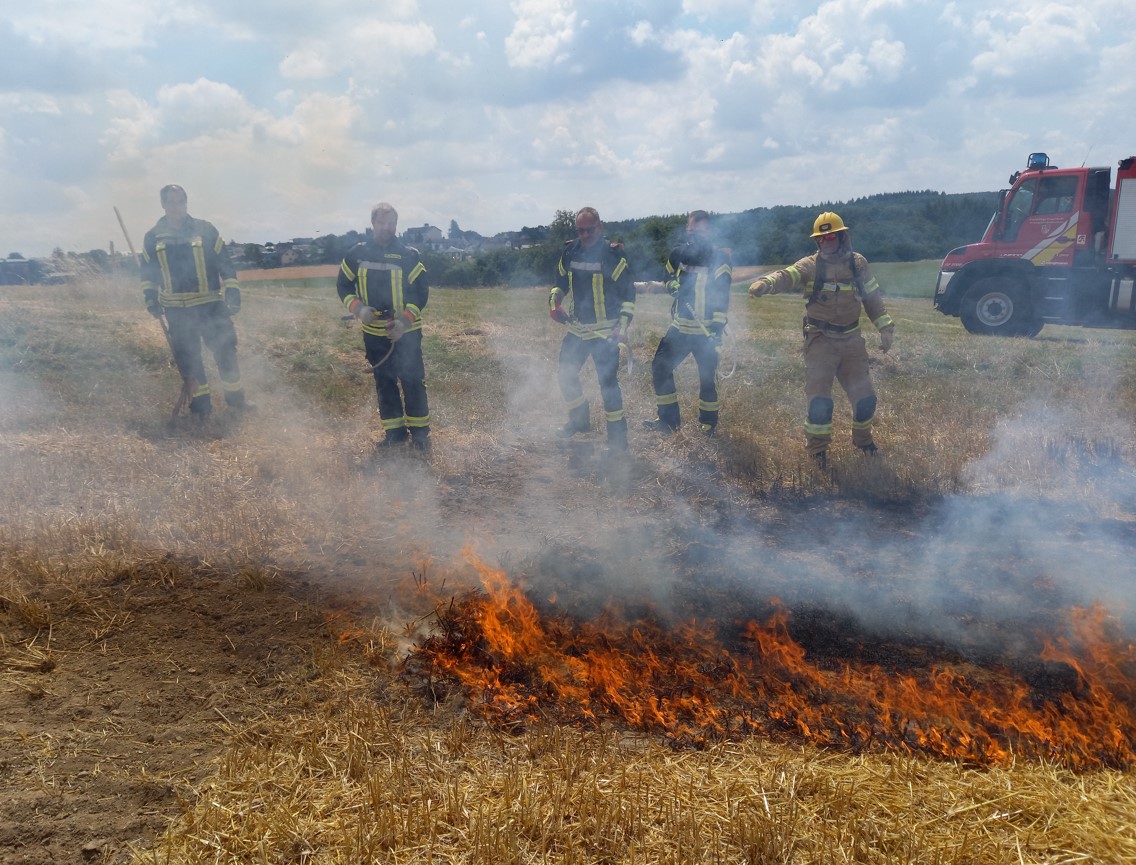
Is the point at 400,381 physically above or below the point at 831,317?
below

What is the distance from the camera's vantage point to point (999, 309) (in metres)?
13.7

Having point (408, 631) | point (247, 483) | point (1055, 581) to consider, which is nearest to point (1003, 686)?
point (1055, 581)

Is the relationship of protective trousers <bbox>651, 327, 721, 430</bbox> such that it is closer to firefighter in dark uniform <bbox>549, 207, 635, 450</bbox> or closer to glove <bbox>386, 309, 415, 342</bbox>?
firefighter in dark uniform <bbox>549, 207, 635, 450</bbox>

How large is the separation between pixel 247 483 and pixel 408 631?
279 cm

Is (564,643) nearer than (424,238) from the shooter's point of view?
Yes

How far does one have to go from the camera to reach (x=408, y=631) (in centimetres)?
399

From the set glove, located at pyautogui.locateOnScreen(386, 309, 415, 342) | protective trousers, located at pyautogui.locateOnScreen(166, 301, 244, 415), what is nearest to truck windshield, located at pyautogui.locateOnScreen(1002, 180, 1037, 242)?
glove, located at pyautogui.locateOnScreen(386, 309, 415, 342)

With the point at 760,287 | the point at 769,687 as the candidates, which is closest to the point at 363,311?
the point at 760,287

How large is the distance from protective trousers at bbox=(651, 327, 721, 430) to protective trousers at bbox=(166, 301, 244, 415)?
14.2 ft

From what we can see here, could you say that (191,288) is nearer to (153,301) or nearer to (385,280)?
(153,301)

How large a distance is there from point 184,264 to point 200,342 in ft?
2.55

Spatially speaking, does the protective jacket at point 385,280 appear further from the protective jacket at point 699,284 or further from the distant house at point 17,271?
the distant house at point 17,271

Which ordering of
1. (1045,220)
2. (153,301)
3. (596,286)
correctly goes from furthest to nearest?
(1045,220) → (153,301) → (596,286)

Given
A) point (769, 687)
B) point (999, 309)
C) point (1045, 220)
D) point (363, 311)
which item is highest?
point (1045, 220)
